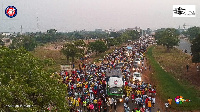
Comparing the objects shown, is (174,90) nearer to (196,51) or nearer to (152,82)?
(152,82)

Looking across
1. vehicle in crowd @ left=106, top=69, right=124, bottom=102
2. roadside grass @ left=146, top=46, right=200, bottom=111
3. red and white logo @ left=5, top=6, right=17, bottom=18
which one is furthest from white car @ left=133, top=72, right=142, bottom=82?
red and white logo @ left=5, top=6, right=17, bottom=18

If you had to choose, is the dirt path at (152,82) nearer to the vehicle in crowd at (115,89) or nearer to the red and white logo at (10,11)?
the vehicle in crowd at (115,89)

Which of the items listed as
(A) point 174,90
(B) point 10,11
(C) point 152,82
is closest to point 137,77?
(C) point 152,82

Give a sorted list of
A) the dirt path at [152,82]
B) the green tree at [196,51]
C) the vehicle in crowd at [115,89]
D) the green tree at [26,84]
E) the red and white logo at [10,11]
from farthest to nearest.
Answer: the green tree at [196,51]
the vehicle in crowd at [115,89]
the dirt path at [152,82]
the red and white logo at [10,11]
the green tree at [26,84]

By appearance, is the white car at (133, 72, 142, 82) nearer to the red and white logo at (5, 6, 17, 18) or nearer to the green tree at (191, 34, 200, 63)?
the green tree at (191, 34, 200, 63)

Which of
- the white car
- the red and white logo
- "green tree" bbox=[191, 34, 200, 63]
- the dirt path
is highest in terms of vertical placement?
the red and white logo

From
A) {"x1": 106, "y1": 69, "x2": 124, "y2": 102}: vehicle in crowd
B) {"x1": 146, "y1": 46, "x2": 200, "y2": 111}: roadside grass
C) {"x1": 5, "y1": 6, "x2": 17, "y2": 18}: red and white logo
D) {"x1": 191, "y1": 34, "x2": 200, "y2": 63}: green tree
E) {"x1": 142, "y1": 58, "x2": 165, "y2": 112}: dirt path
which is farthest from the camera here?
{"x1": 191, "y1": 34, "x2": 200, "y2": 63}: green tree

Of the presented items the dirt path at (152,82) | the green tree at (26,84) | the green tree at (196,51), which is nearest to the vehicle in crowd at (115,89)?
the dirt path at (152,82)

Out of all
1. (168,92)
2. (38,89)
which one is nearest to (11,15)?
(38,89)

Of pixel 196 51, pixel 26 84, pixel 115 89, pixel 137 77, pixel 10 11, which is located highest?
pixel 10 11

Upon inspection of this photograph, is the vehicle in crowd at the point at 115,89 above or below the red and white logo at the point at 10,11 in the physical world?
below

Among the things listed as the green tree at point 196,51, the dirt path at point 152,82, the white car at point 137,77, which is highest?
the green tree at point 196,51
